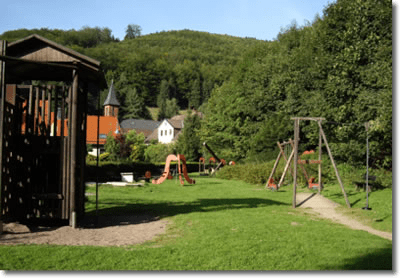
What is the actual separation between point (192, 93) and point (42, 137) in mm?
107044

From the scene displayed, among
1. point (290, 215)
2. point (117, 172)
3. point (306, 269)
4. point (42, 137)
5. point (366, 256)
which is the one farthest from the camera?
point (117, 172)

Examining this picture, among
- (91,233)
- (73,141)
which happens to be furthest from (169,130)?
(91,233)

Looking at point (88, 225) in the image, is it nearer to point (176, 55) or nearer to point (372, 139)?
point (372, 139)

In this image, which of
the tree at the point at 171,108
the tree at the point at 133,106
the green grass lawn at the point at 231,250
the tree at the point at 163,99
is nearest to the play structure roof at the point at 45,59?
the green grass lawn at the point at 231,250

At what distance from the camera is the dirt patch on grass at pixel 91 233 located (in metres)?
7.40

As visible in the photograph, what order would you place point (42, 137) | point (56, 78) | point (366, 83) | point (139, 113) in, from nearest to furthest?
point (42, 137)
point (56, 78)
point (366, 83)
point (139, 113)

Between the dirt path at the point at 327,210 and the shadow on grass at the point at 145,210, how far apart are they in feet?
4.26

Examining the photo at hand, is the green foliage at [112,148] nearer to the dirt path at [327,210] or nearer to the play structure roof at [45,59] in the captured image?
the dirt path at [327,210]

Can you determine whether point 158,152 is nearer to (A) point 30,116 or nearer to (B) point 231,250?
(A) point 30,116

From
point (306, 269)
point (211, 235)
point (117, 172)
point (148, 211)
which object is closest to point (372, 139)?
point (148, 211)

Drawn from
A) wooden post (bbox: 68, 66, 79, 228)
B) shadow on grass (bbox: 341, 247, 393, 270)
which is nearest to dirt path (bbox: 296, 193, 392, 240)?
shadow on grass (bbox: 341, 247, 393, 270)

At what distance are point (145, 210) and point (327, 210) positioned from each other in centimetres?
649

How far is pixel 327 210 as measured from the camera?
1359 cm

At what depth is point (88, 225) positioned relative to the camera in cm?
930
